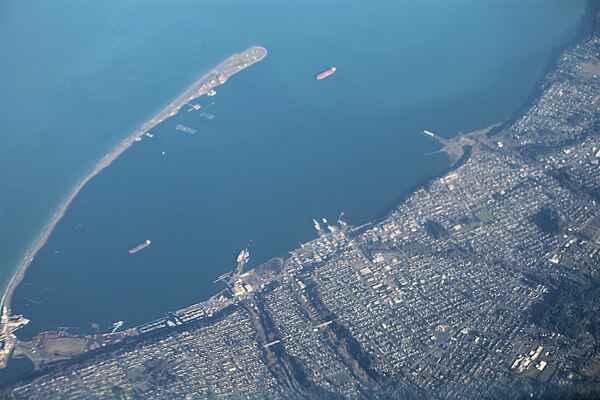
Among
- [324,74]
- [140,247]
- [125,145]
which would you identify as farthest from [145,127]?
[324,74]

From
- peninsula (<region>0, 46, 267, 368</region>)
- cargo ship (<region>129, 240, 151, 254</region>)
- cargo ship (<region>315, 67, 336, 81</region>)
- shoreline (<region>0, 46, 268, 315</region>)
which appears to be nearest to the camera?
peninsula (<region>0, 46, 267, 368</region>)

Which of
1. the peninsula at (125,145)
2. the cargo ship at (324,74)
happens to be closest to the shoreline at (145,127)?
the peninsula at (125,145)

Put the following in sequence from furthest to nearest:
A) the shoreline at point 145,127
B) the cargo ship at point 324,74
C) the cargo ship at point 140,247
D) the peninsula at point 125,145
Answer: the cargo ship at point 324,74
the cargo ship at point 140,247
the shoreline at point 145,127
the peninsula at point 125,145

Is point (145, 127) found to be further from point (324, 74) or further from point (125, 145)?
point (324, 74)

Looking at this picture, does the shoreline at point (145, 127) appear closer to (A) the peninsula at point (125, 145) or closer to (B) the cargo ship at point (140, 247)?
(A) the peninsula at point (125, 145)

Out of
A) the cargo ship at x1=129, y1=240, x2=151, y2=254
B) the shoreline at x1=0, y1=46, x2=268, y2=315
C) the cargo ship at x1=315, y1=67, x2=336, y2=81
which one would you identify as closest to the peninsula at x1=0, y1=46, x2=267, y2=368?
the shoreline at x1=0, y1=46, x2=268, y2=315

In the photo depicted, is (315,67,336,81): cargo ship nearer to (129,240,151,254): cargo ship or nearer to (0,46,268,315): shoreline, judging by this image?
(0,46,268,315): shoreline

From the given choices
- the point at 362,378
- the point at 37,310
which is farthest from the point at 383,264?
the point at 37,310
